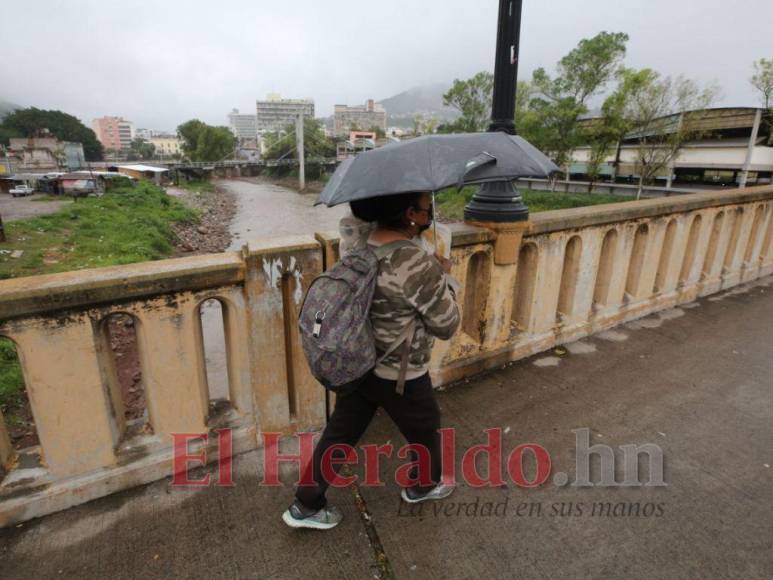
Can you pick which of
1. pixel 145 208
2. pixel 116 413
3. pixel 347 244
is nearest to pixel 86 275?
pixel 116 413

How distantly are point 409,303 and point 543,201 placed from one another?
34405mm

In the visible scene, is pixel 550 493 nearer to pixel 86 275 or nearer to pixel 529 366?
pixel 529 366

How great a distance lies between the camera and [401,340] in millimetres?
1875

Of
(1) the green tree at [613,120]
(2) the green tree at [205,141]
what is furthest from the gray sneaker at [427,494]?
(2) the green tree at [205,141]

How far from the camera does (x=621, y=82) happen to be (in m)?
26.3

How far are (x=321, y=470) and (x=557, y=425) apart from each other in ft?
5.36

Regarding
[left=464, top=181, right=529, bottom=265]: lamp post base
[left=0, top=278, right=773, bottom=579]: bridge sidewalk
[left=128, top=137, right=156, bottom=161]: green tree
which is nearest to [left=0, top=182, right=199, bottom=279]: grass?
[left=0, top=278, right=773, bottom=579]: bridge sidewalk

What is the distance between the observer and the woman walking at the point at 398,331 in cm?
180

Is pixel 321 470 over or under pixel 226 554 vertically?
over

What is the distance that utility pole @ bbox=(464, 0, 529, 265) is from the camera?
3201mm

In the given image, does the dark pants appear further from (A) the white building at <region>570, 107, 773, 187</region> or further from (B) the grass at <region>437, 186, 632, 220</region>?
(A) the white building at <region>570, 107, 773, 187</region>

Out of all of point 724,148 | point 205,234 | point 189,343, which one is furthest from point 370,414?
point 724,148

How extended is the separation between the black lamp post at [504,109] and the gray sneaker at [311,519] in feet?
6.99

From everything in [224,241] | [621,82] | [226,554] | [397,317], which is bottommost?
[224,241]
